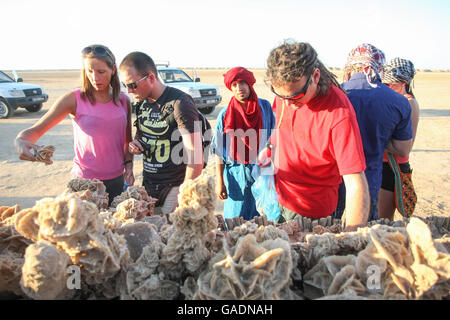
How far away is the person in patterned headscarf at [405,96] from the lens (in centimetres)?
291

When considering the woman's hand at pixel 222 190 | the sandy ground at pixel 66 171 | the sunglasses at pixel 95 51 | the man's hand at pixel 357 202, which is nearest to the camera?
the man's hand at pixel 357 202

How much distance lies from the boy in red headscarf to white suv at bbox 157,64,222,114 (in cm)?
980

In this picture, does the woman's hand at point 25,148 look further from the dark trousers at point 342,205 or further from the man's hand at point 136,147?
the dark trousers at point 342,205

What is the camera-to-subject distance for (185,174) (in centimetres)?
269

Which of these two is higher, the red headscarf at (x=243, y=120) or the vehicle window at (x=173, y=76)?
the vehicle window at (x=173, y=76)

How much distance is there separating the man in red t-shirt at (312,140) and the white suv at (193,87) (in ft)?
35.4

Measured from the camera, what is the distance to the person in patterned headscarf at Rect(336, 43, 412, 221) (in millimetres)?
2246

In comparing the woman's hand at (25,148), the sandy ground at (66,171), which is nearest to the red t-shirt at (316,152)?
the woman's hand at (25,148)

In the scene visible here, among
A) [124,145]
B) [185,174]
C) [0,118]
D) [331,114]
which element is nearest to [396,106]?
[331,114]

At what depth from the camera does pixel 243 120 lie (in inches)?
126

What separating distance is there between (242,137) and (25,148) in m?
1.96

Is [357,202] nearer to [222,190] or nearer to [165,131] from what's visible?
[165,131]

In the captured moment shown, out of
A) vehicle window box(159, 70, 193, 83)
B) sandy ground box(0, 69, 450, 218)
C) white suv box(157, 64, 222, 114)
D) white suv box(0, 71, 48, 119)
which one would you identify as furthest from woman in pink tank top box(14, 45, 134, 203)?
white suv box(0, 71, 48, 119)
